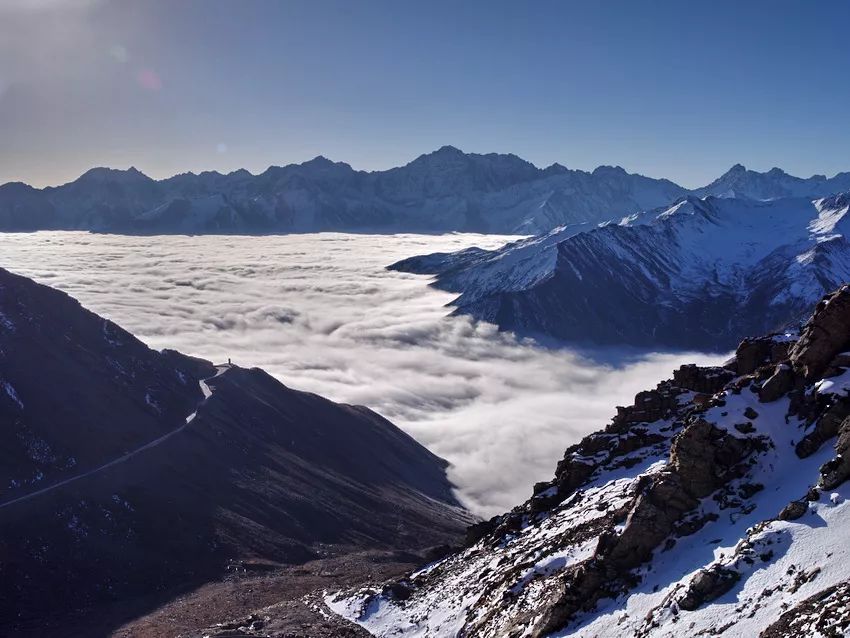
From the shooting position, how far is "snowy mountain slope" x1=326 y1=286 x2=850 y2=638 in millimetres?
31953

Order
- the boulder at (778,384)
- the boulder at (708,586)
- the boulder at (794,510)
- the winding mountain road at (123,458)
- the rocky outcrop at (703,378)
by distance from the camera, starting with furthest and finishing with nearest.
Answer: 1. the winding mountain road at (123,458)
2. the rocky outcrop at (703,378)
3. the boulder at (778,384)
4. the boulder at (794,510)
5. the boulder at (708,586)

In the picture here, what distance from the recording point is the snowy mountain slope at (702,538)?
31953 millimetres

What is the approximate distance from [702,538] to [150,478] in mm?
79693

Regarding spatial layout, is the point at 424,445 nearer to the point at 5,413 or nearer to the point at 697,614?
the point at 5,413

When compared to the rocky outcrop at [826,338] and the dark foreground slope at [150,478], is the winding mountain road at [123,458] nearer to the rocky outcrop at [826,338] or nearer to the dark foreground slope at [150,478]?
the dark foreground slope at [150,478]

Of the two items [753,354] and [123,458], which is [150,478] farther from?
[753,354]

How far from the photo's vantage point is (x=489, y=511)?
138 meters

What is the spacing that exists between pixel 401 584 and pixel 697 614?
116ft

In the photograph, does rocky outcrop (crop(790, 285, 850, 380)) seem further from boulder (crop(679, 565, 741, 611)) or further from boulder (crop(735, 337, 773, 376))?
boulder (crop(679, 565, 741, 611))

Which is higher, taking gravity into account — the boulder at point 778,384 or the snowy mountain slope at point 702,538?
the boulder at point 778,384

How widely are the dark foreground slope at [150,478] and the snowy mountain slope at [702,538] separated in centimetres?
3316

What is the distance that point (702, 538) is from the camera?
129 feet

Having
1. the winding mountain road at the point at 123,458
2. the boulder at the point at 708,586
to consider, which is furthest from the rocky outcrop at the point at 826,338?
the winding mountain road at the point at 123,458

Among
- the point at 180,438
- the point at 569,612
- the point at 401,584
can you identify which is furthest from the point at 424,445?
the point at 569,612
